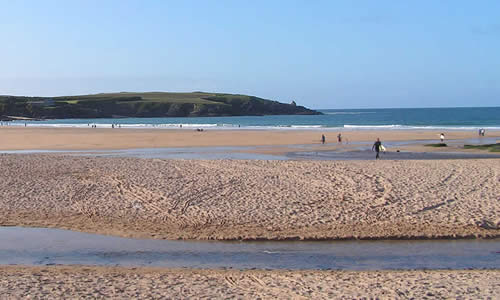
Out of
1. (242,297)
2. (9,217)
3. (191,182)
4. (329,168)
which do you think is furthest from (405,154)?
(242,297)

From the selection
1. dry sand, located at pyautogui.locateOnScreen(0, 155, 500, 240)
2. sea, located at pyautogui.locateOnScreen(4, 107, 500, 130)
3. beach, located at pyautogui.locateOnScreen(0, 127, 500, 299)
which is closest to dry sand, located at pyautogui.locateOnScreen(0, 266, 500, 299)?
beach, located at pyautogui.locateOnScreen(0, 127, 500, 299)

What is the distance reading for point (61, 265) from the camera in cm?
945

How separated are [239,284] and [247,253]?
2.29 m

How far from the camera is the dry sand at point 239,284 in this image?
7332 mm

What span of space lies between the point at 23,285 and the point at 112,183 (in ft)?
29.2

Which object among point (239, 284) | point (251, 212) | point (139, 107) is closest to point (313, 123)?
point (139, 107)

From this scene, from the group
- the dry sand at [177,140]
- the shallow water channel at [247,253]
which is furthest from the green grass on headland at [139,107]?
the shallow water channel at [247,253]

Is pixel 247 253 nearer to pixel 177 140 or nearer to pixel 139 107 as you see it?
pixel 177 140

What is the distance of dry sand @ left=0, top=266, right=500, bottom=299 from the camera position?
289 inches

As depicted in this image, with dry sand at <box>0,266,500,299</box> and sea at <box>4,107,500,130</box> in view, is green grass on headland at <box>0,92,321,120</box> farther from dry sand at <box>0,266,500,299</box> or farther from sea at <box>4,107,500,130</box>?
dry sand at <box>0,266,500,299</box>

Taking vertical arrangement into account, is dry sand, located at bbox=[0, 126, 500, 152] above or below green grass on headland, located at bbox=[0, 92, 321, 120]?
below

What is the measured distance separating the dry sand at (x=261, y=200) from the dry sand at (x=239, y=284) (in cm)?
268

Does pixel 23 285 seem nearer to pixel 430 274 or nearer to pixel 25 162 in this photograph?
pixel 430 274

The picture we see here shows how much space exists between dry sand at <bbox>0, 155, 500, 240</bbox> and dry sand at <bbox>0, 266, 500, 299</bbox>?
2683 mm
